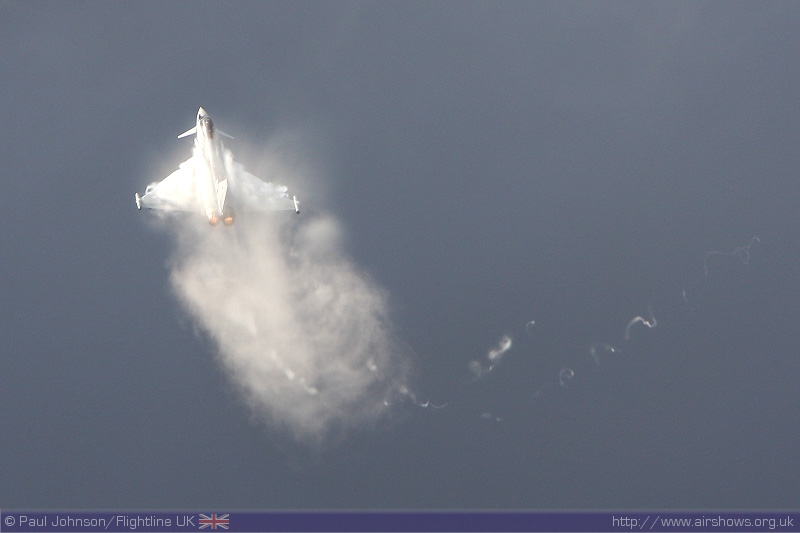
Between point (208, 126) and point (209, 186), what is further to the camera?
point (208, 126)

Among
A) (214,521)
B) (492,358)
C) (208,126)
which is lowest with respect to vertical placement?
(214,521)

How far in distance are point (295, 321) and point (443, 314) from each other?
25.0 metres

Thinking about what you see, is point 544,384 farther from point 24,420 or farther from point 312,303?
point 24,420

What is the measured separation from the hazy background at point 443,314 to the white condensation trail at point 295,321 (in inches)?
109

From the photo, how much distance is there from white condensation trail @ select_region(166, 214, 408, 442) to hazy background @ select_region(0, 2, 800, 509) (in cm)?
277

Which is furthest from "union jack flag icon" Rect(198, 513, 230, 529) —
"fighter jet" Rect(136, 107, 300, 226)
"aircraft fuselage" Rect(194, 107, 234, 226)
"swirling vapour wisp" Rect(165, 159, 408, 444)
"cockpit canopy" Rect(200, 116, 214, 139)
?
"cockpit canopy" Rect(200, 116, 214, 139)

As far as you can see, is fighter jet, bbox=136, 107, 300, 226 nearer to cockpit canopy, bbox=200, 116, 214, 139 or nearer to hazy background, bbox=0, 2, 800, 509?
cockpit canopy, bbox=200, 116, 214, 139

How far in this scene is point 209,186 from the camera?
182m

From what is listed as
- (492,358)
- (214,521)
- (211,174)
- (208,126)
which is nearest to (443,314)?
(492,358)

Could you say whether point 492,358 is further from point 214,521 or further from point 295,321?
point 214,521

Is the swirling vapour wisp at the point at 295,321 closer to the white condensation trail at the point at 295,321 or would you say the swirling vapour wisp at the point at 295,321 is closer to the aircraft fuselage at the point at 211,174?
the white condensation trail at the point at 295,321

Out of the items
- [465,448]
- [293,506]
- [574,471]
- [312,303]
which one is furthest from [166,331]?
[574,471]

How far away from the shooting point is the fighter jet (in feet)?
600

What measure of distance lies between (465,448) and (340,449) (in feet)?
67.8
